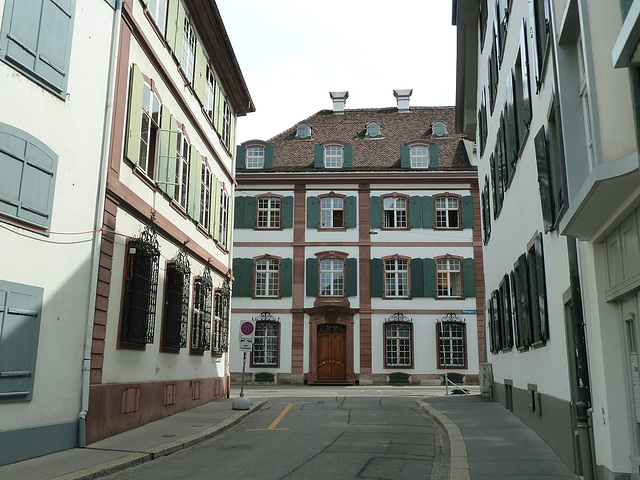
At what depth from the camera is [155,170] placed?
14648 mm

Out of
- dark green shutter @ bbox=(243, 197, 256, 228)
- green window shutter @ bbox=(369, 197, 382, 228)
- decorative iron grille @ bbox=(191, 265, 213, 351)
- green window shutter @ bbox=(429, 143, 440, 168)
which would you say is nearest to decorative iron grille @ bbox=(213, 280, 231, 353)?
decorative iron grille @ bbox=(191, 265, 213, 351)

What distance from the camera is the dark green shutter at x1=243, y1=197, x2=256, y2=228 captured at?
3481cm

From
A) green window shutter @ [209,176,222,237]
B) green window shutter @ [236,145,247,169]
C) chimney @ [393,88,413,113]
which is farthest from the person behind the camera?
chimney @ [393,88,413,113]

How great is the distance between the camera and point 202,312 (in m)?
18.6

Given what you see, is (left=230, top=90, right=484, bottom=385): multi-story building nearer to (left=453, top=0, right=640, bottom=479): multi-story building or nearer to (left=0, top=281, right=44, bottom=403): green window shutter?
(left=453, top=0, right=640, bottom=479): multi-story building

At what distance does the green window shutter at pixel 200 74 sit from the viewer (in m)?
18.1

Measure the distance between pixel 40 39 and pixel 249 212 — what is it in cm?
2522

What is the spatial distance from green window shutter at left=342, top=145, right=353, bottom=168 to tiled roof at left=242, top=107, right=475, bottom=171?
1.09 ft

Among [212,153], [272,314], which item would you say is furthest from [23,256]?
[272,314]

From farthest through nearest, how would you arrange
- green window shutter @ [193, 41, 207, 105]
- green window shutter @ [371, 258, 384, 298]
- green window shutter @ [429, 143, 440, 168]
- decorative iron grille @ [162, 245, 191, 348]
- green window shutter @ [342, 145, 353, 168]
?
green window shutter @ [342, 145, 353, 168]
green window shutter @ [429, 143, 440, 168]
green window shutter @ [371, 258, 384, 298]
green window shutter @ [193, 41, 207, 105]
decorative iron grille @ [162, 245, 191, 348]

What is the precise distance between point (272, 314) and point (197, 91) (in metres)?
17.4

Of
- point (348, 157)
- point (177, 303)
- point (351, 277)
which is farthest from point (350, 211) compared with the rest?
point (177, 303)

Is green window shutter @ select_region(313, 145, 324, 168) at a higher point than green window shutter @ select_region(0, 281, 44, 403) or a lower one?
higher

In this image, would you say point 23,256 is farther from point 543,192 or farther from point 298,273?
point 298,273
